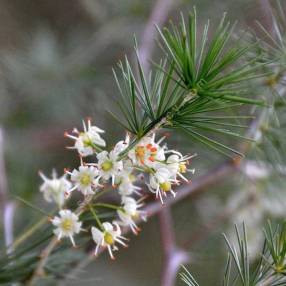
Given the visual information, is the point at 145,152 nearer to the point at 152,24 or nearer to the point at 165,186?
the point at 165,186

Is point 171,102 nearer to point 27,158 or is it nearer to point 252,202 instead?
point 252,202

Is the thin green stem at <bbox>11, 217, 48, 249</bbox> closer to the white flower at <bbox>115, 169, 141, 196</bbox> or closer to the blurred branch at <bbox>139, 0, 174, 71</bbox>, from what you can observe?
the white flower at <bbox>115, 169, 141, 196</bbox>

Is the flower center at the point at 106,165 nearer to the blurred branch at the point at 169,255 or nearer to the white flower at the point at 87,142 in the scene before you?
the white flower at the point at 87,142

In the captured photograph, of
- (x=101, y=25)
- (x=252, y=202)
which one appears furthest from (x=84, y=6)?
(x=252, y=202)

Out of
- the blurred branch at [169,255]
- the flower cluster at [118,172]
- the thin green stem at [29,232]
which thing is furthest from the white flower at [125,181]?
the blurred branch at [169,255]

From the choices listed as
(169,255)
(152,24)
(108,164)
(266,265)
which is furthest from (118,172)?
(152,24)

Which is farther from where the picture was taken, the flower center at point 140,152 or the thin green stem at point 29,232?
the thin green stem at point 29,232

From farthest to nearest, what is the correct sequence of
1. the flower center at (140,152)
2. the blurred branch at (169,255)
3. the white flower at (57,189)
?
the blurred branch at (169,255)
the white flower at (57,189)
the flower center at (140,152)

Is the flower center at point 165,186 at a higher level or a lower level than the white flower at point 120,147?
lower
